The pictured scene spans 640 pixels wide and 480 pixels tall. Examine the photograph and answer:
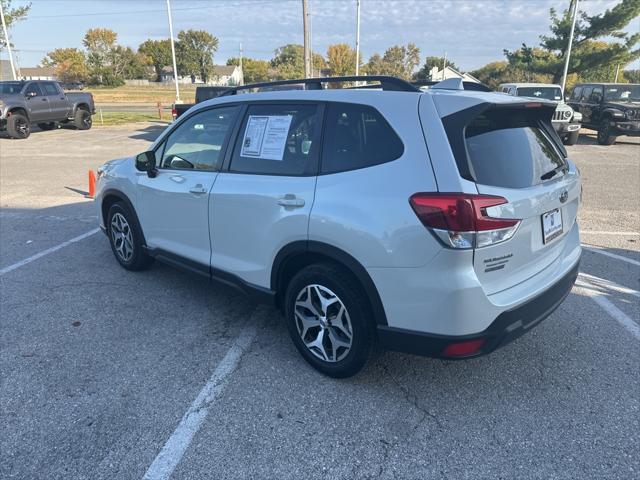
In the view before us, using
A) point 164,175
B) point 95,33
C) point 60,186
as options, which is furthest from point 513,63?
point 95,33

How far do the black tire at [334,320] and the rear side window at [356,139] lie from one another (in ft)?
2.07

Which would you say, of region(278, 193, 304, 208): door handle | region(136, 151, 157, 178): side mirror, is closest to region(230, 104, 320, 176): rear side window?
region(278, 193, 304, 208): door handle

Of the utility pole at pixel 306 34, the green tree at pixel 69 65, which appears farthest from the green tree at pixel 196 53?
the utility pole at pixel 306 34

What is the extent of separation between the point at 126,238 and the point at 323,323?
2705 mm

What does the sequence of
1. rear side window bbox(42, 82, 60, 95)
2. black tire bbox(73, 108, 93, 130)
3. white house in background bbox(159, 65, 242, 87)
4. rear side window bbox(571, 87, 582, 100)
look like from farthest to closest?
white house in background bbox(159, 65, 242, 87) → black tire bbox(73, 108, 93, 130) → rear side window bbox(42, 82, 60, 95) → rear side window bbox(571, 87, 582, 100)

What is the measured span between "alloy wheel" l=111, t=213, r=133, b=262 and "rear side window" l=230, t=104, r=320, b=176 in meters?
1.88

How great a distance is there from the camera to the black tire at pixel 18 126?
1664 centimetres

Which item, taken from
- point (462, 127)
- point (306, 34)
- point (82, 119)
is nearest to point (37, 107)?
point (82, 119)

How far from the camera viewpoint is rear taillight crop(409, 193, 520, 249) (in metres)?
2.28

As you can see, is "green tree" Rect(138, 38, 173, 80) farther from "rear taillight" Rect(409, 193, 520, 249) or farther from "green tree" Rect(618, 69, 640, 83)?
"rear taillight" Rect(409, 193, 520, 249)

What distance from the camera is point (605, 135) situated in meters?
15.9

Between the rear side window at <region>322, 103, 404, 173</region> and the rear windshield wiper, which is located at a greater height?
the rear side window at <region>322, 103, 404, 173</region>

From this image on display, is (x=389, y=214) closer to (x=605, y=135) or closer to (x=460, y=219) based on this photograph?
(x=460, y=219)

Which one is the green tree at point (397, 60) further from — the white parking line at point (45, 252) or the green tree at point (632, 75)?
the white parking line at point (45, 252)
